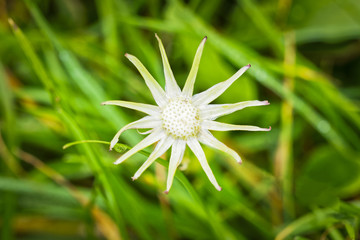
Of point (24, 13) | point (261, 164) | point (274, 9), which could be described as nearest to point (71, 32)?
point (24, 13)

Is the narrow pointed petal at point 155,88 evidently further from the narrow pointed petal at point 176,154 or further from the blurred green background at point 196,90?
the blurred green background at point 196,90

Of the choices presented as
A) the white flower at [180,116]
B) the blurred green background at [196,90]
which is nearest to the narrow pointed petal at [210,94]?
the white flower at [180,116]

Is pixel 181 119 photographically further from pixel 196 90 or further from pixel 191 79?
pixel 196 90

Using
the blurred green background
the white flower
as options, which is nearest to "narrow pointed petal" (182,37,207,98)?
the white flower

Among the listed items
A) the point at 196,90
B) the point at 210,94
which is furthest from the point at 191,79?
the point at 196,90

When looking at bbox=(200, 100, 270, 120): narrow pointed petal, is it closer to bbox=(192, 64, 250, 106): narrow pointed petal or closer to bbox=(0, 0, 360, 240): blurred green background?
bbox=(192, 64, 250, 106): narrow pointed petal

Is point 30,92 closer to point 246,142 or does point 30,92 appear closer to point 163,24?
Result: point 163,24
